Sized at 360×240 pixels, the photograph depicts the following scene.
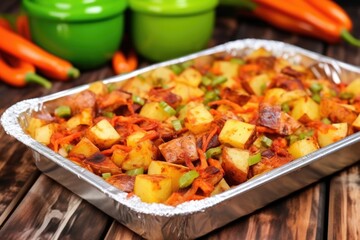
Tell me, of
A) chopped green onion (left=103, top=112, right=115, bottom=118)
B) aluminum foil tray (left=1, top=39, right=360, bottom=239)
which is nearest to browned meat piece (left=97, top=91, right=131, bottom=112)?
chopped green onion (left=103, top=112, right=115, bottom=118)

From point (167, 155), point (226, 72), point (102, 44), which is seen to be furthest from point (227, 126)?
point (102, 44)

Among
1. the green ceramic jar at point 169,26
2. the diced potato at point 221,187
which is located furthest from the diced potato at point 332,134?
the green ceramic jar at point 169,26

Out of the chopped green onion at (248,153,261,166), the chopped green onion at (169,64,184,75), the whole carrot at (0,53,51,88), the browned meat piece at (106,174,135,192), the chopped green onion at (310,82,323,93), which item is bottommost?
the whole carrot at (0,53,51,88)

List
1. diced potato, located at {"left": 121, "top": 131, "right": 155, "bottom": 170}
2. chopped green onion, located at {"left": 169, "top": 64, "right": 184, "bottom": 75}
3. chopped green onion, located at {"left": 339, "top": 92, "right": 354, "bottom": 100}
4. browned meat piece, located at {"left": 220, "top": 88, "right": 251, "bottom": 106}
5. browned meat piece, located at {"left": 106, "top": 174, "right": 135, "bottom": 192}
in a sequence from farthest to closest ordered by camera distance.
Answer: chopped green onion, located at {"left": 169, "top": 64, "right": 184, "bottom": 75}
chopped green onion, located at {"left": 339, "top": 92, "right": 354, "bottom": 100}
browned meat piece, located at {"left": 220, "top": 88, "right": 251, "bottom": 106}
diced potato, located at {"left": 121, "top": 131, "right": 155, "bottom": 170}
browned meat piece, located at {"left": 106, "top": 174, "right": 135, "bottom": 192}

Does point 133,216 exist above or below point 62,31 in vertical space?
above

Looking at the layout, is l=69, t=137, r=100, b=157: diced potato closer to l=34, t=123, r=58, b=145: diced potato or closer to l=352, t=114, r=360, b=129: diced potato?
l=34, t=123, r=58, b=145: diced potato

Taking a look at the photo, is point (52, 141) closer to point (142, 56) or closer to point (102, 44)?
point (102, 44)

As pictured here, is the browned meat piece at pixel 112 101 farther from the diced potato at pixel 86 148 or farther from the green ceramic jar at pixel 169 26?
the green ceramic jar at pixel 169 26
